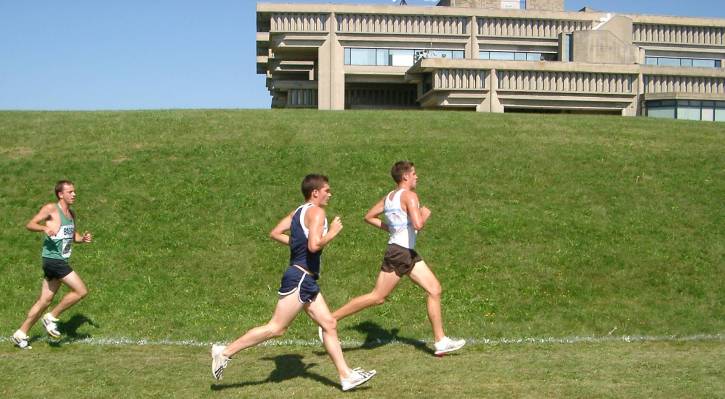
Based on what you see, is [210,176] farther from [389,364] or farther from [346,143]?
[389,364]

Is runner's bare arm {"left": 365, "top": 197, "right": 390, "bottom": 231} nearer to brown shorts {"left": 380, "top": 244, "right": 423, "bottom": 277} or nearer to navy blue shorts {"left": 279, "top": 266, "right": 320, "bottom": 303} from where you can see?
brown shorts {"left": 380, "top": 244, "right": 423, "bottom": 277}

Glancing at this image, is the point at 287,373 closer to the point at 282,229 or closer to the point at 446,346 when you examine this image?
the point at 282,229

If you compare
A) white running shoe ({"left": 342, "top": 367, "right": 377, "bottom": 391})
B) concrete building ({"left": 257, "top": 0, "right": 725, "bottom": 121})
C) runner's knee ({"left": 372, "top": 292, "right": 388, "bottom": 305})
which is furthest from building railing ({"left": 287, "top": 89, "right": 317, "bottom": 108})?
white running shoe ({"left": 342, "top": 367, "right": 377, "bottom": 391})

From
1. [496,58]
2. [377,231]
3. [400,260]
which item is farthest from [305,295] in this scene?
[496,58]

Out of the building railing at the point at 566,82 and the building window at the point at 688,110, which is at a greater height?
the building railing at the point at 566,82

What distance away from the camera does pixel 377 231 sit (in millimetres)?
16516

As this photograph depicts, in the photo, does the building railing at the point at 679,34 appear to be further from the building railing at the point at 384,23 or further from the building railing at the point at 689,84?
the building railing at the point at 384,23

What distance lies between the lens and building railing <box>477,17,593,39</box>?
57.2 meters

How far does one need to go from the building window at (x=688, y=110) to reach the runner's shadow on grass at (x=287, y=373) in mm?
43940

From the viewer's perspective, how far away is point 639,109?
163 ft

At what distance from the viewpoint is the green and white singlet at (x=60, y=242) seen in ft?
33.9

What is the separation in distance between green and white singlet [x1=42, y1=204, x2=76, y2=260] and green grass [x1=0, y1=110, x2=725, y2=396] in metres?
1.38

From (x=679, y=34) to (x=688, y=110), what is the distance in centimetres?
1378

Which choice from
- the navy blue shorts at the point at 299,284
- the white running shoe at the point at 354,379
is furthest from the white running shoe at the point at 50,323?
the white running shoe at the point at 354,379
